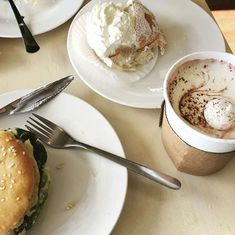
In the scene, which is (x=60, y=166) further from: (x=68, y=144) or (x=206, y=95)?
(x=206, y=95)

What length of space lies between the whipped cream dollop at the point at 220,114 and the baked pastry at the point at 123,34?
276mm

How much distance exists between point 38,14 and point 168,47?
350mm

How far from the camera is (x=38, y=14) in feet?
3.63

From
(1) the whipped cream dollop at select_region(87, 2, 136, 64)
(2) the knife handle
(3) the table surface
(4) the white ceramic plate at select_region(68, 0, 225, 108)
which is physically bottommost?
(3) the table surface

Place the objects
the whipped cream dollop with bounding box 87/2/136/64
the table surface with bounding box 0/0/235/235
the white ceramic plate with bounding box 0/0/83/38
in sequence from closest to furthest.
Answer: the table surface with bounding box 0/0/235/235 < the whipped cream dollop with bounding box 87/2/136/64 < the white ceramic plate with bounding box 0/0/83/38

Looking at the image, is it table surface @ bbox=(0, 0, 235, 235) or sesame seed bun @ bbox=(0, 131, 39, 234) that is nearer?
sesame seed bun @ bbox=(0, 131, 39, 234)

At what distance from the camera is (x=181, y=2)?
1108 millimetres

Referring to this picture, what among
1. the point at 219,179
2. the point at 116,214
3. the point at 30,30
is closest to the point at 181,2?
the point at 30,30

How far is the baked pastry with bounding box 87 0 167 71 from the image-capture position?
94 centimetres

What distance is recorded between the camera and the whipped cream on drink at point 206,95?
2.44 feet

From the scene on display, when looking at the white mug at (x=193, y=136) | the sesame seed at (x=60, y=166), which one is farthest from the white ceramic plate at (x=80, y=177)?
the white mug at (x=193, y=136)

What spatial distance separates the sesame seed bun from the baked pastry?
31cm

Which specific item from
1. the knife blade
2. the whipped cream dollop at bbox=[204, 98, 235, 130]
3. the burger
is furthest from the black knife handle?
the whipped cream dollop at bbox=[204, 98, 235, 130]

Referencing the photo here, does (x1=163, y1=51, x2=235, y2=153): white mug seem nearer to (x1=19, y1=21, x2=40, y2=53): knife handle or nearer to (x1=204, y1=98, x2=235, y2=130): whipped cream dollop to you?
(x1=204, y1=98, x2=235, y2=130): whipped cream dollop
